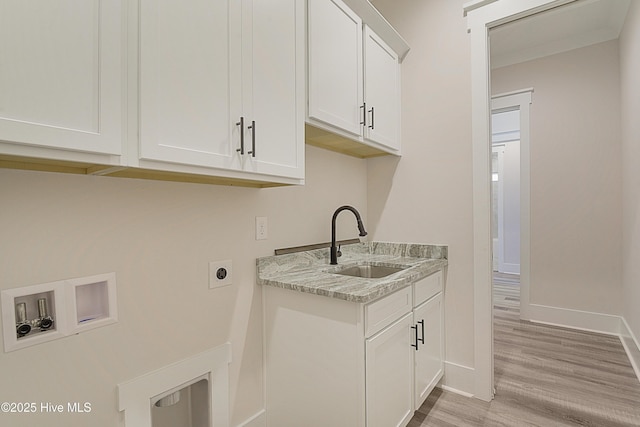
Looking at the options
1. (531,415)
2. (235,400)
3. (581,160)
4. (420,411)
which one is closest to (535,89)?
(581,160)

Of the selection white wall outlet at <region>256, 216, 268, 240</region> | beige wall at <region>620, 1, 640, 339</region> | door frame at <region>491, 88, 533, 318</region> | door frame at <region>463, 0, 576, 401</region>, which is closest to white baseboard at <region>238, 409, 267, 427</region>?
white wall outlet at <region>256, 216, 268, 240</region>

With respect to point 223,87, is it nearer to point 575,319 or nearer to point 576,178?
point 576,178

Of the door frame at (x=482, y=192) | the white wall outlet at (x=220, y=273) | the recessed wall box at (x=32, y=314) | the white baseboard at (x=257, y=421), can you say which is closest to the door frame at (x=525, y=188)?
the door frame at (x=482, y=192)

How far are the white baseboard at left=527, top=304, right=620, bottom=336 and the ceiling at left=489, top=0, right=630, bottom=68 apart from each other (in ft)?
8.37

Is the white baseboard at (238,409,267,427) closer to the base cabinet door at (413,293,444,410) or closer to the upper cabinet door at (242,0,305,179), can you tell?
the base cabinet door at (413,293,444,410)

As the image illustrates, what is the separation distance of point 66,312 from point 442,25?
8.27 feet

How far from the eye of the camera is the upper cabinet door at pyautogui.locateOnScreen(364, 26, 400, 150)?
193 centimetres

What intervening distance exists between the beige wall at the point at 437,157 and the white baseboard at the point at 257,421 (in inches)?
49.0

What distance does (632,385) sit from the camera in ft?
6.78

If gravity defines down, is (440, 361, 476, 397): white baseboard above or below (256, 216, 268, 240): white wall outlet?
below

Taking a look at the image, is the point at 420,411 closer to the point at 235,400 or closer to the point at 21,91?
the point at 235,400

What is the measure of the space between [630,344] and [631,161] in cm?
141

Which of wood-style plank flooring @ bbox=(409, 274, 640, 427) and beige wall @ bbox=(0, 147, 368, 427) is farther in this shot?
wood-style plank flooring @ bbox=(409, 274, 640, 427)

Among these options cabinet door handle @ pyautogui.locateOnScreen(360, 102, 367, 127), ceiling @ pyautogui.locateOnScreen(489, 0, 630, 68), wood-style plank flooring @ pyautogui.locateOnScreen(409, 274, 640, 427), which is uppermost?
ceiling @ pyautogui.locateOnScreen(489, 0, 630, 68)
